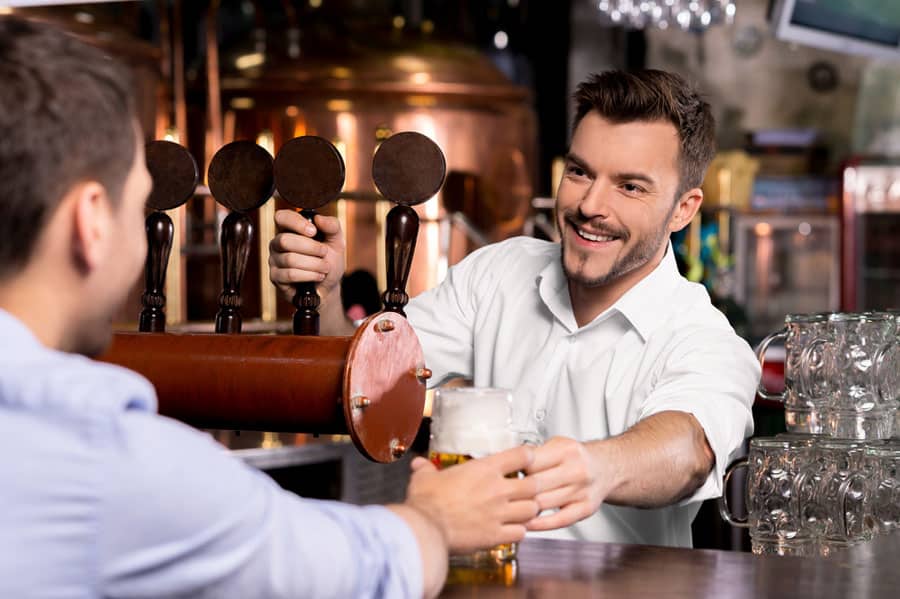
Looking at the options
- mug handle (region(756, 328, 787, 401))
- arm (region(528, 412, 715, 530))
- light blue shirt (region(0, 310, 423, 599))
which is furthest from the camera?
mug handle (region(756, 328, 787, 401))

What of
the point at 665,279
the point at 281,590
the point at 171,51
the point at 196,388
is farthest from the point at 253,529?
the point at 171,51

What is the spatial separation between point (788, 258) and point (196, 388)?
757 centimetres

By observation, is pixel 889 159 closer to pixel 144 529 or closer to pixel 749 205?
pixel 749 205

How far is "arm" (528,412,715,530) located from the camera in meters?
1.16

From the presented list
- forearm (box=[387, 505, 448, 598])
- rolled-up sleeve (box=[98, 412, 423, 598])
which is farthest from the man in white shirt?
rolled-up sleeve (box=[98, 412, 423, 598])

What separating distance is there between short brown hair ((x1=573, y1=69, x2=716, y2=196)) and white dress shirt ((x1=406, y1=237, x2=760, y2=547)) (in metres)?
0.18

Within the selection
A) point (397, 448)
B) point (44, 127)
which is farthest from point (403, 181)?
point (44, 127)

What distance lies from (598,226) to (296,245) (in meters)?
0.50

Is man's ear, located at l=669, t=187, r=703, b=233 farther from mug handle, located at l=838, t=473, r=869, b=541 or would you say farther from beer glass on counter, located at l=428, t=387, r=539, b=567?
beer glass on counter, located at l=428, t=387, r=539, b=567

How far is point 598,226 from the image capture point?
1.76 m

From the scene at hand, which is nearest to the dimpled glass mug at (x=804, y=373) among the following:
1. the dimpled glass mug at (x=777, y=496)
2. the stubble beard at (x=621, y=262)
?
the dimpled glass mug at (x=777, y=496)

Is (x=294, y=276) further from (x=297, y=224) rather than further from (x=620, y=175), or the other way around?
(x=620, y=175)

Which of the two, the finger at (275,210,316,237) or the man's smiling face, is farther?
the man's smiling face

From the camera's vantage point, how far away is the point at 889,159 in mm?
8055
